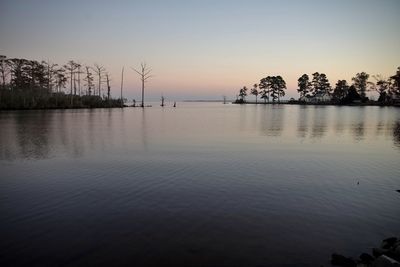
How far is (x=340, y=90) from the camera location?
11150 cm

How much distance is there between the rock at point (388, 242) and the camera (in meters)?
5.80

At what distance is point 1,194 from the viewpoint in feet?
28.8

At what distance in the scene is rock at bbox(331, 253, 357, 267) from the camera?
524cm

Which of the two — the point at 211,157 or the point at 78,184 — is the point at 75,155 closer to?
the point at 78,184

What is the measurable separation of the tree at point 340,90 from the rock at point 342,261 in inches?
4483

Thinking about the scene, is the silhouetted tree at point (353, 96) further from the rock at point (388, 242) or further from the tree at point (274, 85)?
the rock at point (388, 242)

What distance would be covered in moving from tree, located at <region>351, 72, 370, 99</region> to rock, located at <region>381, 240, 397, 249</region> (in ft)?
376

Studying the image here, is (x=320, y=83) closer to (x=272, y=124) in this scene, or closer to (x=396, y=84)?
(x=396, y=84)

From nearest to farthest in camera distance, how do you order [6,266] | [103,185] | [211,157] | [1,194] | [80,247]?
[6,266], [80,247], [1,194], [103,185], [211,157]

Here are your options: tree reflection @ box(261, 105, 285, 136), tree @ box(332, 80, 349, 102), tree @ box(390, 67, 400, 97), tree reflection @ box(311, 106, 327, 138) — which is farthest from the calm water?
tree @ box(332, 80, 349, 102)

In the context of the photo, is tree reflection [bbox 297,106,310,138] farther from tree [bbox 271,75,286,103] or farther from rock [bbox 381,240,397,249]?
tree [bbox 271,75,286,103]

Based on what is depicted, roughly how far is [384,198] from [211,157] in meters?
7.36

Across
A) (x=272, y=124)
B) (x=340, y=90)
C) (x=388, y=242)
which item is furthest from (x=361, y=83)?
(x=388, y=242)

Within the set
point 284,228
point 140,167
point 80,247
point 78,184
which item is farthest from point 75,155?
point 284,228
